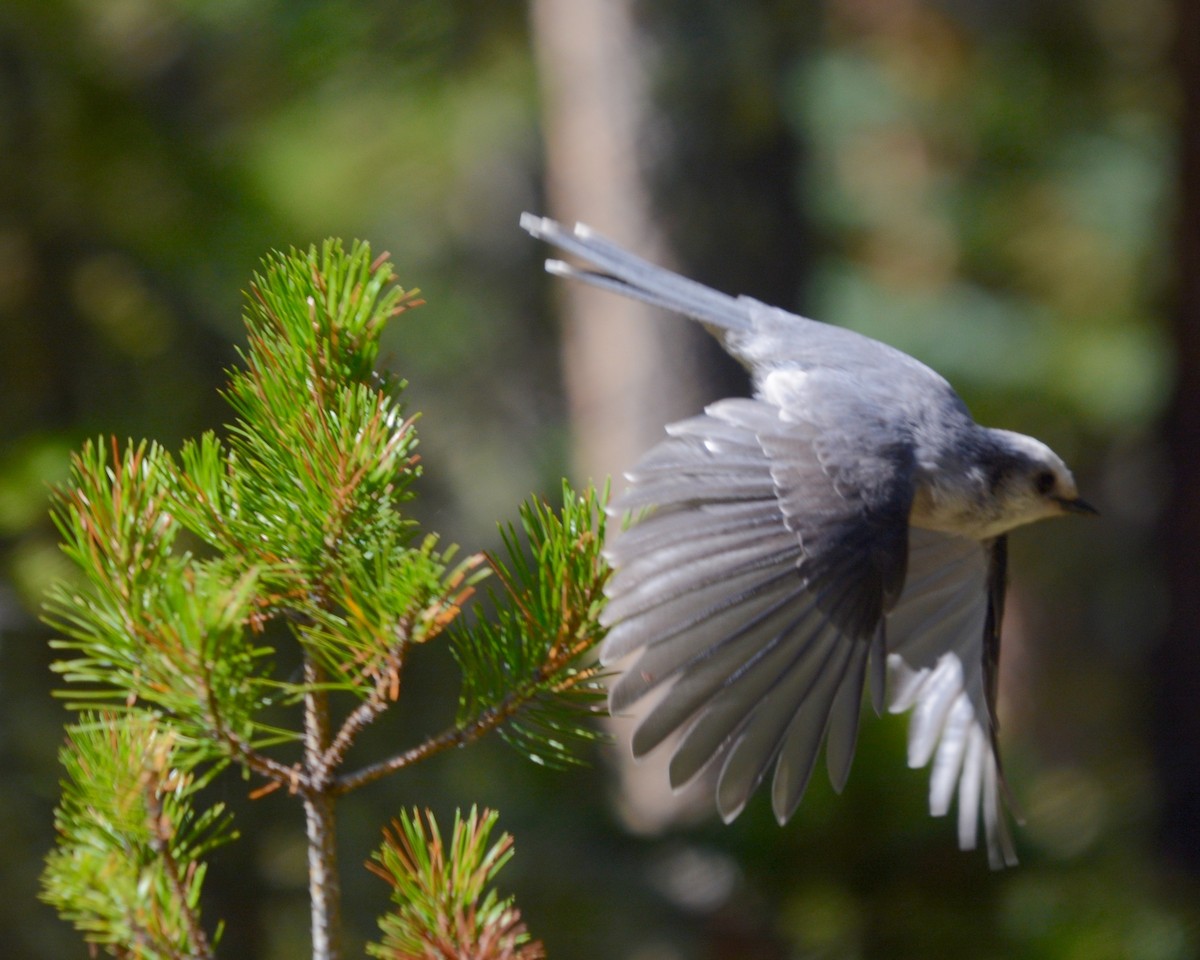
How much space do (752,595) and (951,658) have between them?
0.77m

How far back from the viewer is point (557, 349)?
6.68 metres

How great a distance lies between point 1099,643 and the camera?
7.75 meters

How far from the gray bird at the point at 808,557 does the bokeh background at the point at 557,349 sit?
0.56 metres

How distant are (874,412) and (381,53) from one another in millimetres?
2801

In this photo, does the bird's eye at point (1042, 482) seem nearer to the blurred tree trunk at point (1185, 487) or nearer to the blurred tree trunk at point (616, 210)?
the blurred tree trunk at point (616, 210)

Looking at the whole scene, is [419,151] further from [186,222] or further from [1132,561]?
[1132,561]

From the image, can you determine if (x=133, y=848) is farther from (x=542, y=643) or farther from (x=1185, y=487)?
(x=1185, y=487)

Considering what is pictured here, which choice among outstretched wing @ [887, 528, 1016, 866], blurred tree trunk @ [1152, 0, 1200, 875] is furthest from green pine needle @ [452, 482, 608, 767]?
blurred tree trunk @ [1152, 0, 1200, 875]

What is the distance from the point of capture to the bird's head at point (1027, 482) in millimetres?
2080

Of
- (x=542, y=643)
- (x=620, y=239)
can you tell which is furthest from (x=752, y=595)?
(x=620, y=239)

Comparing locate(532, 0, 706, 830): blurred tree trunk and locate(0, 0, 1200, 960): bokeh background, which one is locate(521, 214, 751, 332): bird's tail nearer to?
locate(0, 0, 1200, 960): bokeh background

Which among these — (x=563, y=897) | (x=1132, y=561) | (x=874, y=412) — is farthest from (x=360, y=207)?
(x=1132, y=561)

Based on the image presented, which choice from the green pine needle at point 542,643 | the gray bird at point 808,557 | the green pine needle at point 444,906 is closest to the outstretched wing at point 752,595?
the gray bird at point 808,557

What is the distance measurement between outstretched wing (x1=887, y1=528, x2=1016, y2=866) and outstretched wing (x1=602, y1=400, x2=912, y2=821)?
0.42 m
